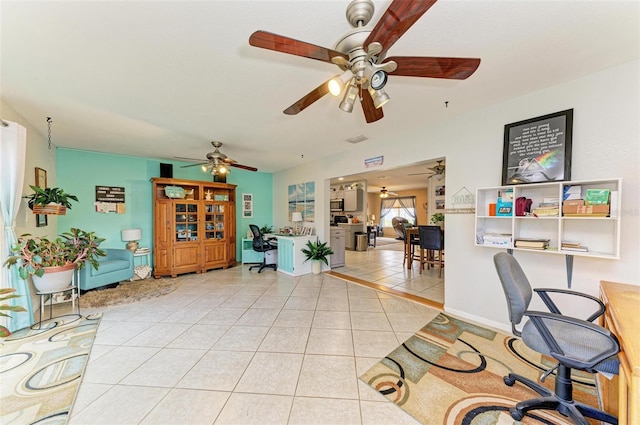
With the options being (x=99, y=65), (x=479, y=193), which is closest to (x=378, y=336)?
(x=479, y=193)

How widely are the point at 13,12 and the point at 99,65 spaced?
1.63ft

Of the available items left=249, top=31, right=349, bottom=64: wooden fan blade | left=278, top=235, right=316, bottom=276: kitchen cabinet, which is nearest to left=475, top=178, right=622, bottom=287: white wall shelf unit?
left=249, top=31, right=349, bottom=64: wooden fan blade

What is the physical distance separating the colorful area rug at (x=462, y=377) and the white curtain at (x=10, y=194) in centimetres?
374

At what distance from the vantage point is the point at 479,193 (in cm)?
272

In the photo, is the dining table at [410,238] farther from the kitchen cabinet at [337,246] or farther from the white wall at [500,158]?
the white wall at [500,158]

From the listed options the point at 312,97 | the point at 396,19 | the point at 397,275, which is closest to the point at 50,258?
the point at 312,97

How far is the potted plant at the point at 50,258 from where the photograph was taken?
250cm

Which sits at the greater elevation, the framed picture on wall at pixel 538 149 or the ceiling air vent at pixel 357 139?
the ceiling air vent at pixel 357 139

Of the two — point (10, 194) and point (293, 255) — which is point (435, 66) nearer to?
point (293, 255)

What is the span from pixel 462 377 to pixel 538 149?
2.28 m

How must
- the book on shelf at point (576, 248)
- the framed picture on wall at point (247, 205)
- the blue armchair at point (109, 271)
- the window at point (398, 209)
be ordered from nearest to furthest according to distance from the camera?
the book on shelf at point (576, 248), the blue armchair at point (109, 271), the framed picture on wall at point (247, 205), the window at point (398, 209)

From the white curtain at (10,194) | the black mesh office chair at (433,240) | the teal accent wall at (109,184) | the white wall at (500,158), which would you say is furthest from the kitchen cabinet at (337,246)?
the white curtain at (10,194)

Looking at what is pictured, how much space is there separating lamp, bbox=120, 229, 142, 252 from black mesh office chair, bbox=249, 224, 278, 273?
2.14m

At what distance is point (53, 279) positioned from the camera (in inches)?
108
